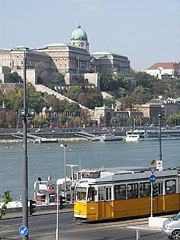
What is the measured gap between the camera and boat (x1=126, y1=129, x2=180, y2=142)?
10581cm

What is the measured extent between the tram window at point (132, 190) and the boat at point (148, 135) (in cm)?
8544

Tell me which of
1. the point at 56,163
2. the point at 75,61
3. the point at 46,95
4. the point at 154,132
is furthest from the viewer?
the point at 75,61

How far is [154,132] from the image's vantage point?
111 meters

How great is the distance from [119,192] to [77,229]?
174cm

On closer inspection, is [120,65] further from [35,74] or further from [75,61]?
[35,74]

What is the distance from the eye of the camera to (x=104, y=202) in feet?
59.7

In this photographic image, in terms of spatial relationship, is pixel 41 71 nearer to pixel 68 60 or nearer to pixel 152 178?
pixel 68 60

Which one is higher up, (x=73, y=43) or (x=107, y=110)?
(x=73, y=43)

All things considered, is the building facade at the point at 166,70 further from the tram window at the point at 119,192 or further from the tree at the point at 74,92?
the tram window at the point at 119,192

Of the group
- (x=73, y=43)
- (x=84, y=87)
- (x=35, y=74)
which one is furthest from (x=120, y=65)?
(x=35, y=74)

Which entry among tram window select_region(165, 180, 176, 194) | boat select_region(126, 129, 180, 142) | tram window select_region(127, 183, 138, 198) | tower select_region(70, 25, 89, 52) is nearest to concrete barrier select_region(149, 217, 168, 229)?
tram window select_region(127, 183, 138, 198)

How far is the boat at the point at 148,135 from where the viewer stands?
10581 centimetres

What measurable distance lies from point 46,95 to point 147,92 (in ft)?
120

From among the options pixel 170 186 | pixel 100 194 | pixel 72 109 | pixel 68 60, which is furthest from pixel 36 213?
pixel 68 60
